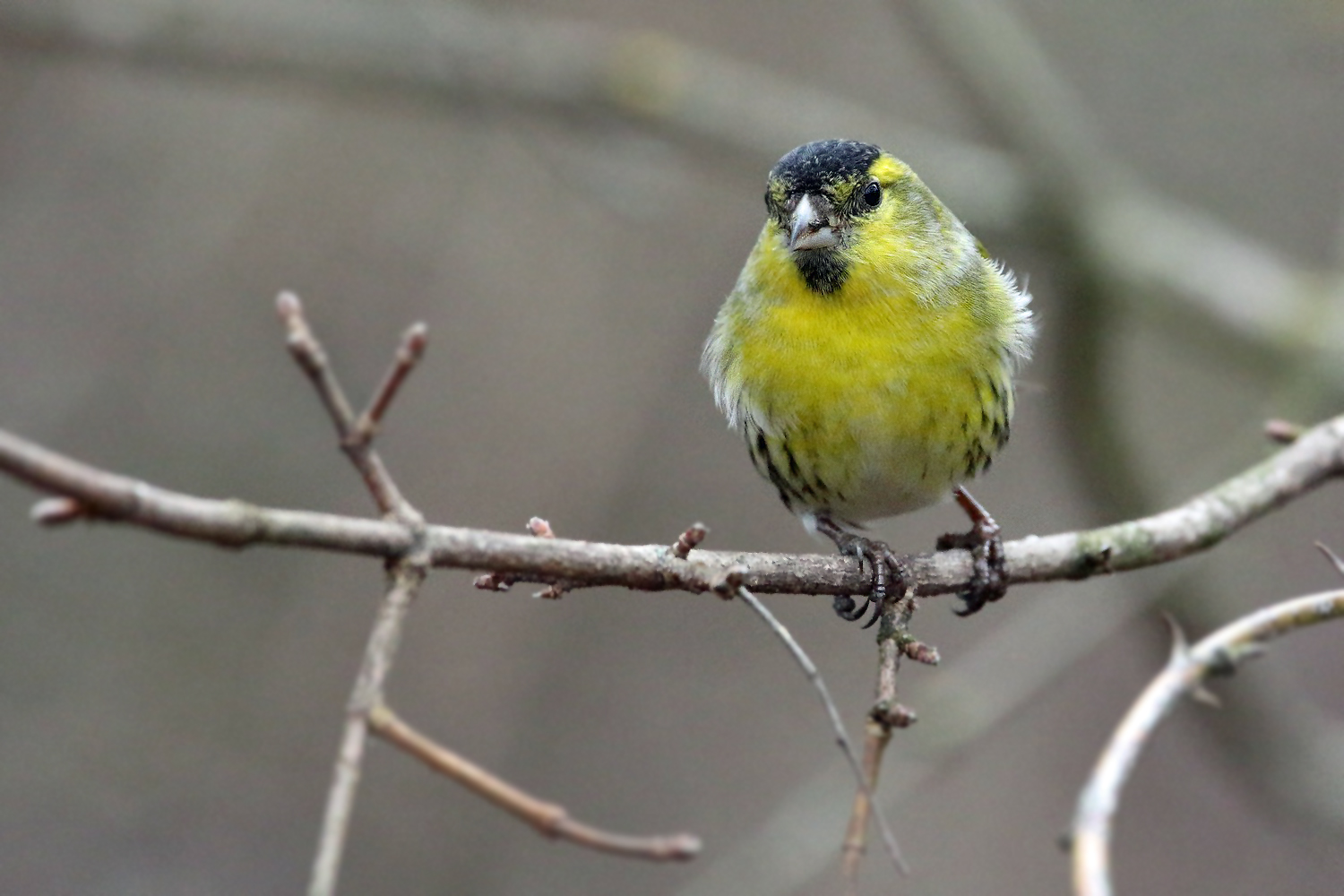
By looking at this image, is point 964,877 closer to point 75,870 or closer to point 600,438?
point 600,438

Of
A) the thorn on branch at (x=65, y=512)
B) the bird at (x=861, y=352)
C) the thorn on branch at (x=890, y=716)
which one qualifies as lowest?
the thorn on branch at (x=65, y=512)

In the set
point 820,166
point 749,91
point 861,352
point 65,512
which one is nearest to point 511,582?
point 65,512

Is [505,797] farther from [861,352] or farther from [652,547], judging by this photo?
[861,352]

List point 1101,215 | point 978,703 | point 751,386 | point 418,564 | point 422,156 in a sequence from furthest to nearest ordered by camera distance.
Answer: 1. point 422,156
2. point 1101,215
3. point 978,703
4. point 751,386
5. point 418,564

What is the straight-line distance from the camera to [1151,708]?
94.9 inches

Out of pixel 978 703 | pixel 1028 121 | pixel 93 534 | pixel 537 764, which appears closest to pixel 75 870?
pixel 93 534

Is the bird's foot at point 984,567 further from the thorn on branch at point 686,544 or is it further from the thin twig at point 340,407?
the thin twig at point 340,407

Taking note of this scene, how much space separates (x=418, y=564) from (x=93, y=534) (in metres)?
6.23

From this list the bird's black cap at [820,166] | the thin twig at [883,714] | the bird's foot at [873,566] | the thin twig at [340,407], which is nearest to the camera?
the thin twig at [340,407]

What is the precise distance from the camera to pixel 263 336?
26.3 feet

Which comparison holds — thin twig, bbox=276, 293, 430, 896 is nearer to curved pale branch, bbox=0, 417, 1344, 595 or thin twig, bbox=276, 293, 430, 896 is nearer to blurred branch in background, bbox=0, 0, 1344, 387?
curved pale branch, bbox=0, 417, 1344, 595

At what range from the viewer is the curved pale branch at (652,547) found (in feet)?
5.22

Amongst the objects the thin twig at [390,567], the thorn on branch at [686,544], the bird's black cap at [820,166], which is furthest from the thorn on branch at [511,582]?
the bird's black cap at [820,166]

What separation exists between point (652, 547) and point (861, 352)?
1.77 m
